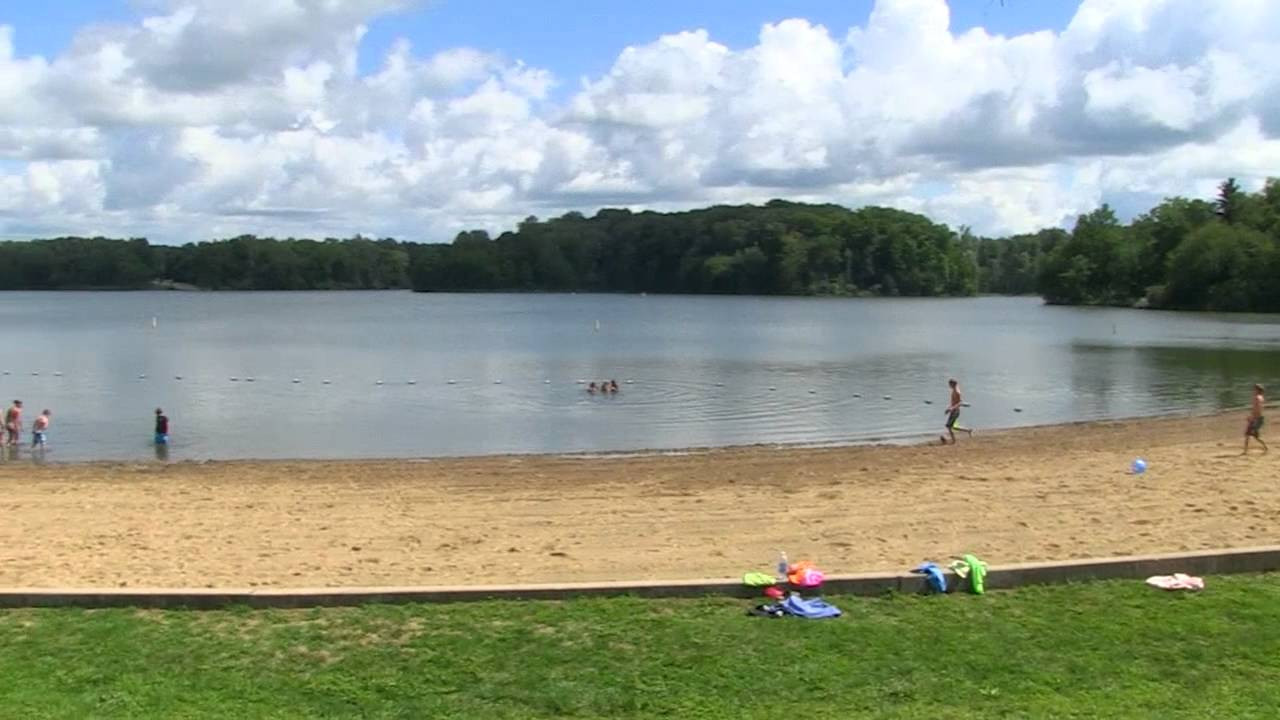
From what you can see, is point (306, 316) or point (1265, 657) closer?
point (1265, 657)

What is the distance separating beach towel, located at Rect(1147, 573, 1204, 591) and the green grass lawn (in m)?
0.15

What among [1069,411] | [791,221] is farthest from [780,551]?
[791,221]

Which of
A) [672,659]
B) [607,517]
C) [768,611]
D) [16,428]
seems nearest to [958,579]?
[768,611]

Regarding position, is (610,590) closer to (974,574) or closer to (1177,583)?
(974,574)

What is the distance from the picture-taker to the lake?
31.4m

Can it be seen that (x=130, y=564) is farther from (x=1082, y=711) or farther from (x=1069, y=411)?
(x=1069, y=411)

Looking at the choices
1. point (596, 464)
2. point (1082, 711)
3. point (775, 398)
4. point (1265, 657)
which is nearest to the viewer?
point (1082, 711)

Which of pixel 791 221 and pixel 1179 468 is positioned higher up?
pixel 791 221

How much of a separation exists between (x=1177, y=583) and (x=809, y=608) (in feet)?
9.24

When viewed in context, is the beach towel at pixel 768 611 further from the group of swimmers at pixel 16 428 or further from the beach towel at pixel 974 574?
the group of swimmers at pixel 16 428

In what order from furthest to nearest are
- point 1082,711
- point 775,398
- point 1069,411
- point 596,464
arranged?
point 775,398
point 1069,411
point 596,464
point 1082,711

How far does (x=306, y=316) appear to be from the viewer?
12550cm

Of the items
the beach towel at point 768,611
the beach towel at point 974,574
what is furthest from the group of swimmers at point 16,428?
the beach towel at point 974,574

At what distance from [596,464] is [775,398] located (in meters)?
17.6
